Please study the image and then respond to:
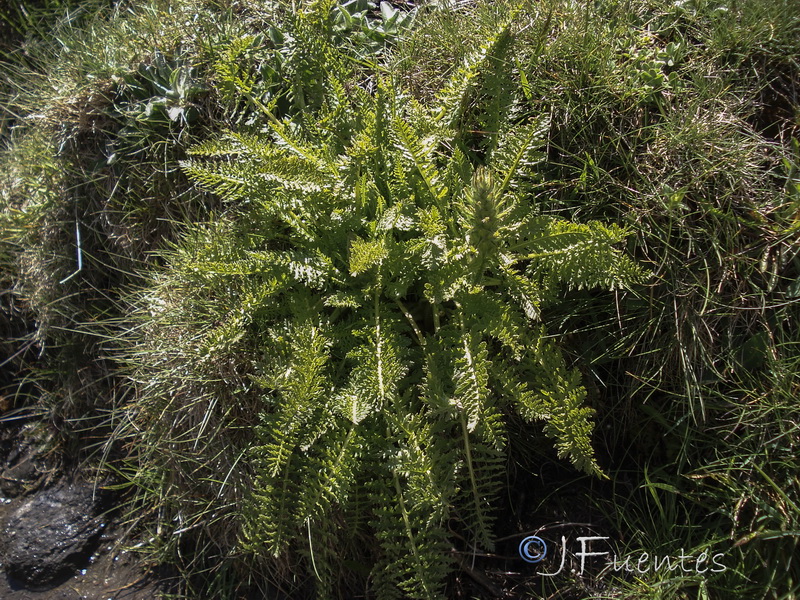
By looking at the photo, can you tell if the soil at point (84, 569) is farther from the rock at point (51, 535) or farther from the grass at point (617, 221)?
the grass at point (617, 221)

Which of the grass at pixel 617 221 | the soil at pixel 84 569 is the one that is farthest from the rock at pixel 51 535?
the grass at pixel 617 221

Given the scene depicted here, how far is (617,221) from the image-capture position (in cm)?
191

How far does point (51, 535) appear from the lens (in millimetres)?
2553

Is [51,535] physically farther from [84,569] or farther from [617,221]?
[617,221]

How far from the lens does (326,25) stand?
204cm

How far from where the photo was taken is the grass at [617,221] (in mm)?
1771

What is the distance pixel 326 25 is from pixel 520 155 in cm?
79

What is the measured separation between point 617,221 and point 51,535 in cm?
242

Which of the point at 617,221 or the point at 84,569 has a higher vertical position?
the point at 617,221

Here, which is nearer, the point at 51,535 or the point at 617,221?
the point at 617,221

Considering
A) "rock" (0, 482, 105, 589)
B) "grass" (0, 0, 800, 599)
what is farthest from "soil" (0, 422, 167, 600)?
"grass" (0, 0, 800, 599)

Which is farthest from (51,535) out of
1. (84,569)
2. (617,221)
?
(617,221)

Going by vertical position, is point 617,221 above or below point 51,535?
above

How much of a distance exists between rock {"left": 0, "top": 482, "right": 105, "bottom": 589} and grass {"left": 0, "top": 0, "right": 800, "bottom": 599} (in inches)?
9.4
